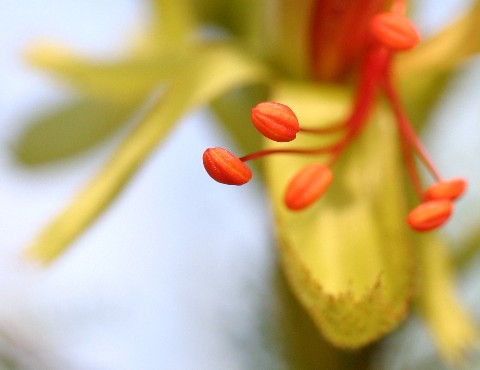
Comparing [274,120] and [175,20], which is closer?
[274,120]

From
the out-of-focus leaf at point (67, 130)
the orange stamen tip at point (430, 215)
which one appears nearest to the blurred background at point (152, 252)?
the out-of-focus leaf at point (67, 130)

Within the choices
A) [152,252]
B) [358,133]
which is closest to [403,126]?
[358,133]

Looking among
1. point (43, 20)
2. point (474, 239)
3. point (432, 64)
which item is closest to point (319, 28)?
point (432, 64)

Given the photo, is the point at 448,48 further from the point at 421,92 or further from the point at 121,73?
the point at 121,73

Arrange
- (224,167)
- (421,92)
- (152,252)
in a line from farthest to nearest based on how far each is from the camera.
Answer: (152,252)
(421,92)
(224,167)

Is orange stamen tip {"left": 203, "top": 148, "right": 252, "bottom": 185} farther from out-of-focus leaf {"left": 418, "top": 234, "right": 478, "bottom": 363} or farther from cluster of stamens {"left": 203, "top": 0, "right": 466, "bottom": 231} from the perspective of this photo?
out-of-focus leaf {"left": 418, "top": 234, "right": 478, "bottom": 363}

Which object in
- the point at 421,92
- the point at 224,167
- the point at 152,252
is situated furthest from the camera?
the point at 152,252

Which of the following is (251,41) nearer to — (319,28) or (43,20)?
(319,28)

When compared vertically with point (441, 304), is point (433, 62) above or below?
above
